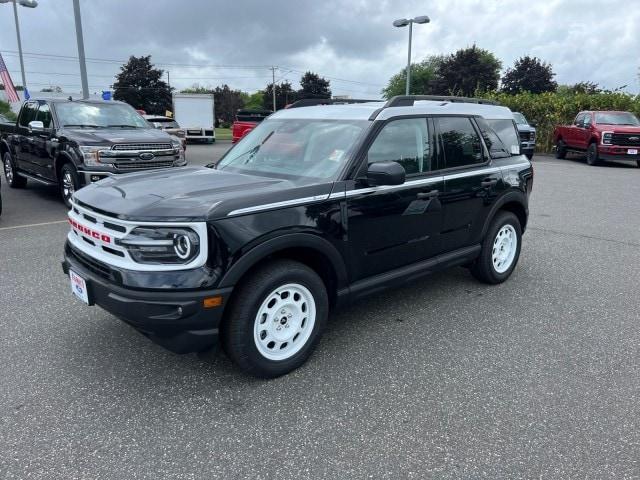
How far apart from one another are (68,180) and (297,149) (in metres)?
5.97

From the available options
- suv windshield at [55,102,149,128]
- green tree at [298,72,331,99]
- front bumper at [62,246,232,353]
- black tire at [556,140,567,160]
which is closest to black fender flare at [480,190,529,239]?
front bumper at [62,246,232,353]

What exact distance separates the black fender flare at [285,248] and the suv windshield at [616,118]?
18380 millimetres

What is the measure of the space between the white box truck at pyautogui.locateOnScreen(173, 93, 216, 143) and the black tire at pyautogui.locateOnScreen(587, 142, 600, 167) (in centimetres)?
2166

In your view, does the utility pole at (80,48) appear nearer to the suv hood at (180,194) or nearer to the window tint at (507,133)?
the suv hood at (180,194)

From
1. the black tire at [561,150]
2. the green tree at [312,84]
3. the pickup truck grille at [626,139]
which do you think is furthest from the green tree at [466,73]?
the pickup truck grille at [626,139]

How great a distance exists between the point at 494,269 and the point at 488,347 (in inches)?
57.0

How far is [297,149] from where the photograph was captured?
3.90m

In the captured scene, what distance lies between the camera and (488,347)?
12.1 ft

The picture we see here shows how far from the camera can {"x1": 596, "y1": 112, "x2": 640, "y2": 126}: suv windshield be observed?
58.6 ft

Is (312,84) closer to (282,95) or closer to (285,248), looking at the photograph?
(282,95)

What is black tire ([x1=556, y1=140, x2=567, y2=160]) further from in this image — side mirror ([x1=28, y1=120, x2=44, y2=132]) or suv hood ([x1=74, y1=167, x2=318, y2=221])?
suv hood ([x1=74, y1=167, x2=318, y2=221])

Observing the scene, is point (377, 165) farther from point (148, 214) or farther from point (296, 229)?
point (148, 214)

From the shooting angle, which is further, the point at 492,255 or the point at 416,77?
the point at 416,77

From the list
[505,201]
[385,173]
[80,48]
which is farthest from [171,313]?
[80,48]
